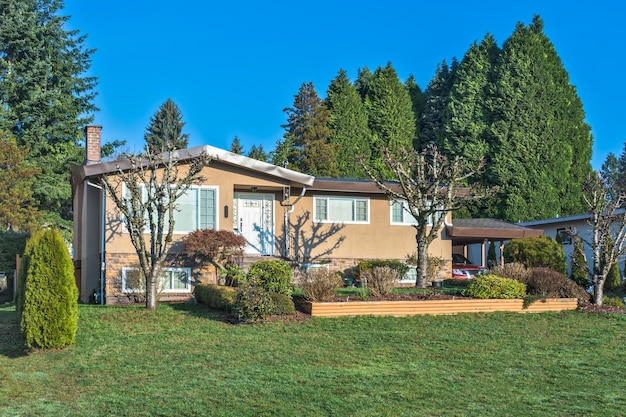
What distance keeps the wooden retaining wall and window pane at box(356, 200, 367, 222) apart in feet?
23.2

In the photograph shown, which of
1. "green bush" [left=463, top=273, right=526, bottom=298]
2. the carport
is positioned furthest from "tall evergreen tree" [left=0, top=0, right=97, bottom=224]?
"green bush" [left=463, top=273, right=526, bottom=298]

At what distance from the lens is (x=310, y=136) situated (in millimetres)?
43656

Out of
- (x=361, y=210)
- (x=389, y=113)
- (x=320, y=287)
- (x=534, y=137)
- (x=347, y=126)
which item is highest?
(x=389, y=113)

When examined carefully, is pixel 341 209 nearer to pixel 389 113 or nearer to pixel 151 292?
pixel 151 292

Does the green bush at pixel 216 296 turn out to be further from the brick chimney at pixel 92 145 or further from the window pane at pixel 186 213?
the brick chimney at pixel 92 145

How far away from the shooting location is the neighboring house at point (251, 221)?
57.5ft

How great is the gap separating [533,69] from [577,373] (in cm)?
3500

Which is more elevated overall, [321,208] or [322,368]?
[321,208]

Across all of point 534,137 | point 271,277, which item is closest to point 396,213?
point 271,277

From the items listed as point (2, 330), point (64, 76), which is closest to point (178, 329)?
point (2, 330)

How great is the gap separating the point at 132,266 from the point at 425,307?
7.80 metres

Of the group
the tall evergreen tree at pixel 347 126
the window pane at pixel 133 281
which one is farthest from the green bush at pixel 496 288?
the tall evergreen tree at pixel 347 126

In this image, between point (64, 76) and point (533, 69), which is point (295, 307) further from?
point (533, 69)

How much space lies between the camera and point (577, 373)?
966 cm
